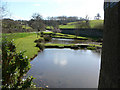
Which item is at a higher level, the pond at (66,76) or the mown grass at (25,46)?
the mown grass at (25,46)

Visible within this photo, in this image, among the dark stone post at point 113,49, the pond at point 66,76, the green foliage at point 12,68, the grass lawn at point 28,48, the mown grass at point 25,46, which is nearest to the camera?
the dark stone post at point 113,49

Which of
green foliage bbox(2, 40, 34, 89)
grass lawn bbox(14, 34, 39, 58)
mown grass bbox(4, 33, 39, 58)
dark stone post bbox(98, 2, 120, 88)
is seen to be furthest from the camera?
grass lawn bbox(14, 34, 39, 58)

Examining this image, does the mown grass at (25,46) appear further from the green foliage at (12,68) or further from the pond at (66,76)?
the pond at (66,76)

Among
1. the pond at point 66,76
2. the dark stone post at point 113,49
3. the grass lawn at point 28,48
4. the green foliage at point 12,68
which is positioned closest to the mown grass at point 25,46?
the grass lawn at point 28,48

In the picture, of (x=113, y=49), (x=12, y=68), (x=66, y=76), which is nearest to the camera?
(x=113, y=49)

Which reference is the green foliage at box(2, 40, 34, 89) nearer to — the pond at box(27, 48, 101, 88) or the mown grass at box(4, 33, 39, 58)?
the mown grass at box(4, 33, 39, 58)

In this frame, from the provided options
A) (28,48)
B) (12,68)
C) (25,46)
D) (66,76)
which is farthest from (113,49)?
(25,46)

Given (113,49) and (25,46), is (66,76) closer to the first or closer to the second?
(113,49)

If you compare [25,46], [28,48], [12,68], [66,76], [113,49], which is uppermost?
[113,49]

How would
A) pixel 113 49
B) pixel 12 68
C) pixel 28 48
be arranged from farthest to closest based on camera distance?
pixel 28 48
pixel 12 68
pixel 113 49

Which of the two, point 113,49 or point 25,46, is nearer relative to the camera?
point 113,49

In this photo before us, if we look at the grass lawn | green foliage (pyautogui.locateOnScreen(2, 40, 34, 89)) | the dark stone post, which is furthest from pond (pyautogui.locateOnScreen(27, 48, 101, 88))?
the dark stone post

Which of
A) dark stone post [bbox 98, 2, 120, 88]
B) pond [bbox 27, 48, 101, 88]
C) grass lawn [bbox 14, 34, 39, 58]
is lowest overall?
pond [bbox 27, 48, 101, 88]

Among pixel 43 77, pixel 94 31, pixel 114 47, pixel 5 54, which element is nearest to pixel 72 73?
pixel 43 77
